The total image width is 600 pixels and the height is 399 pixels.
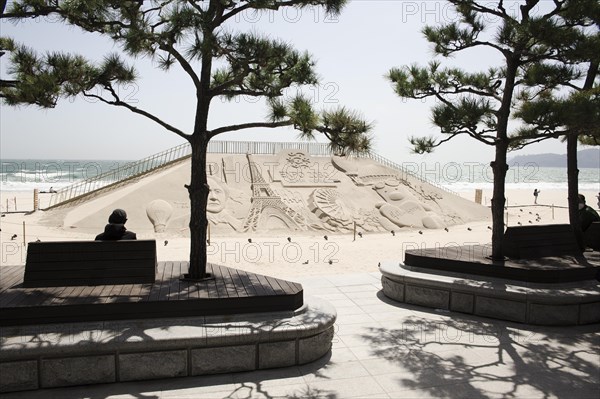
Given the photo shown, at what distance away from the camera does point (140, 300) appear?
5164 millimetres

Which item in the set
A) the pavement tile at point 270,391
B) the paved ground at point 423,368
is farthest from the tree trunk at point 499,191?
the pavement tile at point 270,391

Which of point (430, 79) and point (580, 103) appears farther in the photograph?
point (430, 79)

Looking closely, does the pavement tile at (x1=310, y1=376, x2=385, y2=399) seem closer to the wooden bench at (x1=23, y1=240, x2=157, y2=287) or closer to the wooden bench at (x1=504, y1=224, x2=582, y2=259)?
the wooden bench at (x1=23, y1=240, x2=157, y2=287)

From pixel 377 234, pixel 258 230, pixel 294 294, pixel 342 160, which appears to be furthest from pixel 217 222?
pixel 294 294

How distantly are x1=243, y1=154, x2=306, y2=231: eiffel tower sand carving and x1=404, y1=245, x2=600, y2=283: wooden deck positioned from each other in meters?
10.3

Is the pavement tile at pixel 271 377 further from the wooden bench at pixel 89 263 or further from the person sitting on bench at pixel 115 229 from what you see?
the person sitting on bench at pixel 115 229

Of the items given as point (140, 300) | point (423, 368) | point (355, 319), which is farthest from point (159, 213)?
point (423, 368)

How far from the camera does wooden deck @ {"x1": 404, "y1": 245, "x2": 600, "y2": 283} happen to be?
7.01m

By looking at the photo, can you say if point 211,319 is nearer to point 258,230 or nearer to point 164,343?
point 164,343

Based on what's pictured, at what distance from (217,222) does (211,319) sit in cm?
1274

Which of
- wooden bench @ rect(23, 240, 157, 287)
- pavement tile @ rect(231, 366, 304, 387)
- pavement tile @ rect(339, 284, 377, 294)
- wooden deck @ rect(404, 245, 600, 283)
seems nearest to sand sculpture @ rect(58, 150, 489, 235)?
pavement tile @ rect(339, 284, 377, 294)

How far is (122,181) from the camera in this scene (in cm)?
2136

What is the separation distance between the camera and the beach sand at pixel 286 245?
11742mm

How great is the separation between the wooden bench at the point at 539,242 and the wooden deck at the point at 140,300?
4436mm
